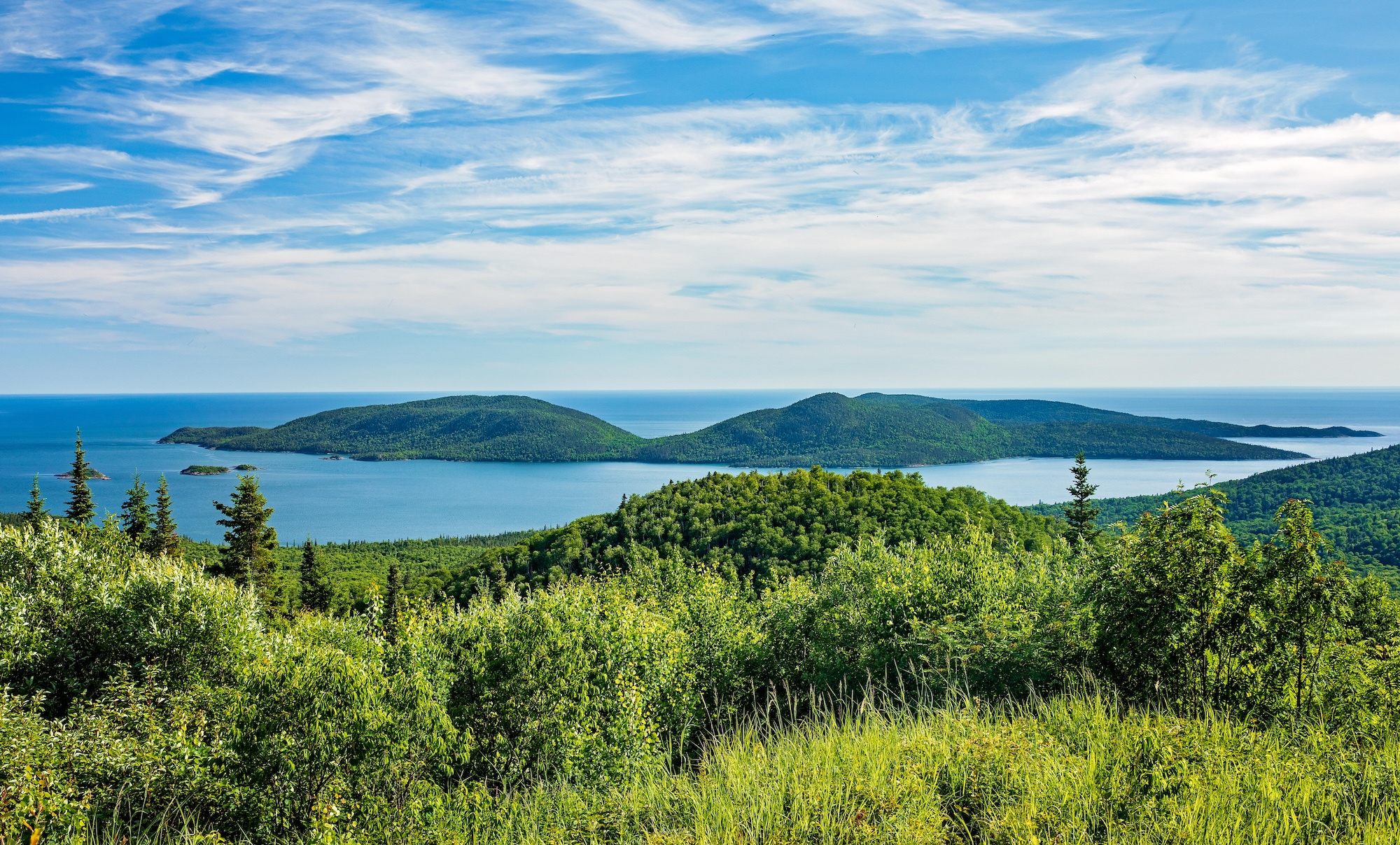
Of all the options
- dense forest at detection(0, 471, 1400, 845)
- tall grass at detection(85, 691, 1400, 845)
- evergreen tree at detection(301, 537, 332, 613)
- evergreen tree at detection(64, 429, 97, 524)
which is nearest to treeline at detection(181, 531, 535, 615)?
evergreen tree at detection(301, 537, 332, 613)

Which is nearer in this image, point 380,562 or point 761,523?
point 761,523

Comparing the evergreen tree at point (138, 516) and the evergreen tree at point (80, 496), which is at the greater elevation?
the evergreen tree at point (80, 496)

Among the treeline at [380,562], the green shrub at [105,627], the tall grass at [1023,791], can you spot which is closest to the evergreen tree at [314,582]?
the treeline at [380,562]

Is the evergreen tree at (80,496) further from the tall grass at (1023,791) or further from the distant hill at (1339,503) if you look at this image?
the distant hill at (1339,503)

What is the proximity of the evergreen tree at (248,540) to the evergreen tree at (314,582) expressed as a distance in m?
7.23

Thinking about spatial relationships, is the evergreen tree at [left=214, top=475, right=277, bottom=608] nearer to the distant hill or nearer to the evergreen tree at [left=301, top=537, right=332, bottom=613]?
the evergreen tree at [left=301, top=537, right=332, bottom=613]

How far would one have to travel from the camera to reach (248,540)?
35.9m

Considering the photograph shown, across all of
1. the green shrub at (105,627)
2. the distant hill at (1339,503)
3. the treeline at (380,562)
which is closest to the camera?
the green shrub at (105,627)

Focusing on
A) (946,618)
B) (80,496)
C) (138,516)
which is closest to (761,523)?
(138,516)

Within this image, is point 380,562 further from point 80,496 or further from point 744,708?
point 744,708

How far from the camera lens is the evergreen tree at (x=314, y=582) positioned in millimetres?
45188

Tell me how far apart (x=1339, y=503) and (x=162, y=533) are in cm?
10227

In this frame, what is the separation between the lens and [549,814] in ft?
16.4

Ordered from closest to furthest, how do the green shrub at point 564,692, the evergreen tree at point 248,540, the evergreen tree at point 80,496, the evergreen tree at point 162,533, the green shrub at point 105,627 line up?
the green shrub at point 564,692, the green shrub at point 105,627, the evergreen tree at point 80,496, the evergreen tree at point 162,533, the evergreen tree at point 248,540
